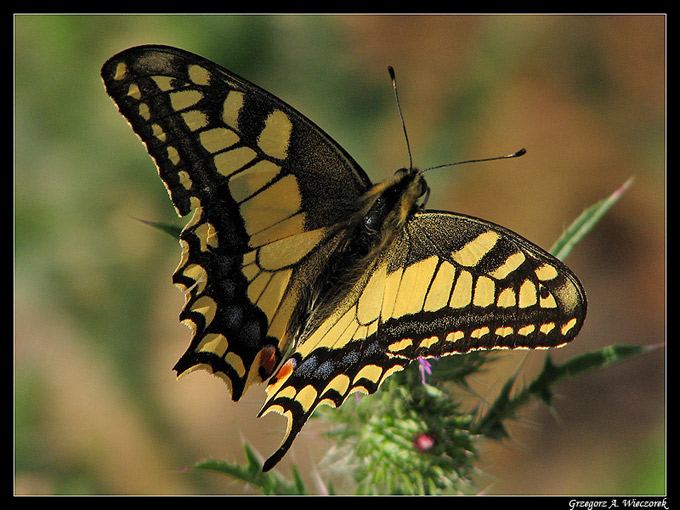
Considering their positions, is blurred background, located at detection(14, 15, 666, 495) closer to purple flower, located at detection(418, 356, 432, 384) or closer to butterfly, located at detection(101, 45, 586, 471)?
purple flower, located at detection(418, 356, 432, 384)

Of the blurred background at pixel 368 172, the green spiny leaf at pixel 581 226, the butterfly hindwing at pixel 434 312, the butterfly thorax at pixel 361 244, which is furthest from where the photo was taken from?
the blurred background at pixel 368 172

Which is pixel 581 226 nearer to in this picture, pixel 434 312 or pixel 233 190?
pixel 434 312

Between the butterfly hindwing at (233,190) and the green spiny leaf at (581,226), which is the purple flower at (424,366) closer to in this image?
the butterfly hindwing at (233,190)

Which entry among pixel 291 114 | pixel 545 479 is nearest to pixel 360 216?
pixel 291 114

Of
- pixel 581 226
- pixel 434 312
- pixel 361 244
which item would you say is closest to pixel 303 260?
pixel 361 244

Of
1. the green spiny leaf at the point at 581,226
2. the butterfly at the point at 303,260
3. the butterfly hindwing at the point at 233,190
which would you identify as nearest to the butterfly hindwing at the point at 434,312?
the butterfly at the point at 303,260

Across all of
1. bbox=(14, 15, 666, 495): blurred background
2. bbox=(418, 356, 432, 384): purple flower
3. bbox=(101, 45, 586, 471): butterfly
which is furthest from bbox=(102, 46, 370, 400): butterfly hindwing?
bbox=(14, 15, 666, 495): blurred background
